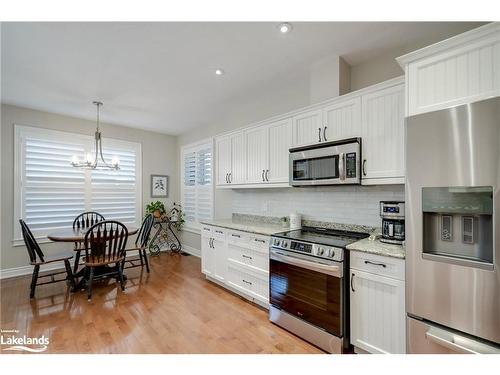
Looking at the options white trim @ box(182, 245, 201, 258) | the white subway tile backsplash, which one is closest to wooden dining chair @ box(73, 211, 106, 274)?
white trim @ box(182, 245, 201, 258)

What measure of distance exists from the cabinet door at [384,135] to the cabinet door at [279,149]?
87 cm

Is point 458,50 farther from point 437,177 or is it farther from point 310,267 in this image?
point 310,267

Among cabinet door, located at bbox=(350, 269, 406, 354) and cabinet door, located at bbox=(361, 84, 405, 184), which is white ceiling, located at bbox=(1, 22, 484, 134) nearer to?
cabinet door, located at bbox=(361, 84, 405, 184)

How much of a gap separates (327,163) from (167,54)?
1.95 meters

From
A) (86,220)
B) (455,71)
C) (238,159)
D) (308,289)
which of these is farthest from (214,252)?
(455,71)

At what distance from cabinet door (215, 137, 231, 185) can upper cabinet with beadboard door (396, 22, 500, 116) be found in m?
2.43

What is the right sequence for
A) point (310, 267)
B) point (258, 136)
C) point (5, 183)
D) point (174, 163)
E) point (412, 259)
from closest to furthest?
point (412, 259) < point (310, 267) < point (258, 136) < point (5, 183) < point (174, 163)

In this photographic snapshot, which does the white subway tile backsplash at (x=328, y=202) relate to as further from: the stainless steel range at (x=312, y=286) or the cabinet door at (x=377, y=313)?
the cabinet door at (x=377, y=313)

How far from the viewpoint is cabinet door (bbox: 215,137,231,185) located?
3.62m

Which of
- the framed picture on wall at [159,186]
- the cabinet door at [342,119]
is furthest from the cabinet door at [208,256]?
the framed picture on wall at [159,186]

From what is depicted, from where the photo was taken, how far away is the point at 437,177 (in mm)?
1448

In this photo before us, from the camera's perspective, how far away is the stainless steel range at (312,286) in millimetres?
1919
